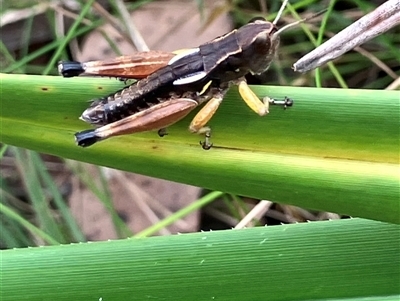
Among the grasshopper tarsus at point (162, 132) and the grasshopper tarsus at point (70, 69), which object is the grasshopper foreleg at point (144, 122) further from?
the grasshopper tarsus at point (70, 69)

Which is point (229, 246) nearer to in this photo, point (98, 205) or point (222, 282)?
point (222, 282)

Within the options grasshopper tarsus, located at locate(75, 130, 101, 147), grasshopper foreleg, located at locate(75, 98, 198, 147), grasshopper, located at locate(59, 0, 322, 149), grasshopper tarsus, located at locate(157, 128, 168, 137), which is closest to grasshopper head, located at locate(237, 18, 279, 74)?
grasshopper, located at locate(59, 0, 322, 149)

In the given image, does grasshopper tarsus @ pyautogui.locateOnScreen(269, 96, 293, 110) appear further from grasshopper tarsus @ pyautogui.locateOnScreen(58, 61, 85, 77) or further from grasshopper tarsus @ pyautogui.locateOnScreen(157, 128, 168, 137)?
grasshopper tarsus @ pyautogui.locateOnScreen(58, 61, 85, 77)

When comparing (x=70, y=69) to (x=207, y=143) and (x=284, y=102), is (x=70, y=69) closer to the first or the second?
(x=207, y=143)

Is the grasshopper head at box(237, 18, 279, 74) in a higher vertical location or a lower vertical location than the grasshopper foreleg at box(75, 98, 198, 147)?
higher

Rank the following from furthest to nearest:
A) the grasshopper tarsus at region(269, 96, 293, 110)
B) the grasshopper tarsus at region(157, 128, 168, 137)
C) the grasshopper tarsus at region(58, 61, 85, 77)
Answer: the grasshopper tarsus at region(58, 61, 85, 77) < the grasshopper tarsus at region(157, 128, 168, 137) < the grasshopper tarsus at region(269, 96, 293, 110)

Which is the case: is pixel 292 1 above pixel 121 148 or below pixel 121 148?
above

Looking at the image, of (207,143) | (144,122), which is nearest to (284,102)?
(207,143)

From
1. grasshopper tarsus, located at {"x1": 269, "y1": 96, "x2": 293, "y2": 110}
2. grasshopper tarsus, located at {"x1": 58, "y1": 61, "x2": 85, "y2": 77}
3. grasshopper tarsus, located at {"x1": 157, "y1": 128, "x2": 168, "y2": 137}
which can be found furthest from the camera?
grasshopper tarsus, located at {"x1": 58, "y1": 61, "x2": 85, "y2": 77}

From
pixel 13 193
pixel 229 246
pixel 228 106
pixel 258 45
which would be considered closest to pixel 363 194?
pixel 229 246
